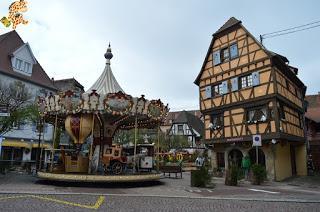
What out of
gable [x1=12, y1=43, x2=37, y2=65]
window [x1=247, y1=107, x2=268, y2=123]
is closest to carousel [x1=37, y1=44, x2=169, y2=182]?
window [x1=247, y1=107, x2=268, y2=123]

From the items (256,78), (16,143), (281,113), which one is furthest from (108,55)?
(16,143)

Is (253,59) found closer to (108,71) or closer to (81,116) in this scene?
(108,71)

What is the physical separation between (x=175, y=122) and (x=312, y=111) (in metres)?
24.6

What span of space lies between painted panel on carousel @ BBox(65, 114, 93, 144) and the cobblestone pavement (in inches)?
212

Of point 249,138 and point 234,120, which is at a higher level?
point 234,120

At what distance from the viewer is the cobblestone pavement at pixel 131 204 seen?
26.3ft

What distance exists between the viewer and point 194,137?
50.8m

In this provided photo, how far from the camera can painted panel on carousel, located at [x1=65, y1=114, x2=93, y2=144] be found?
14898mm

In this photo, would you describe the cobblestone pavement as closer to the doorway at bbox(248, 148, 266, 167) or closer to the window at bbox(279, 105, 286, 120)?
the window at bbox(279, 105, 286, 120)

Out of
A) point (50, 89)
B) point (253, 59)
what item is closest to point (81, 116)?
point (253, 59)

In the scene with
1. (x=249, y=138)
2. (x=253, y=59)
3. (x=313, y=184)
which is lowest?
(x=313, y=184)

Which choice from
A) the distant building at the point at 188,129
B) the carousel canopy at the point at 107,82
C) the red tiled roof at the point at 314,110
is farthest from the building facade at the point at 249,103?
the distant building at the point at 188,129

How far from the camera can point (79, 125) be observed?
14914 millimetres

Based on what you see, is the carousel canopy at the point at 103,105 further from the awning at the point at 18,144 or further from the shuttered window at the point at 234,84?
the awning at the point at 18,144
